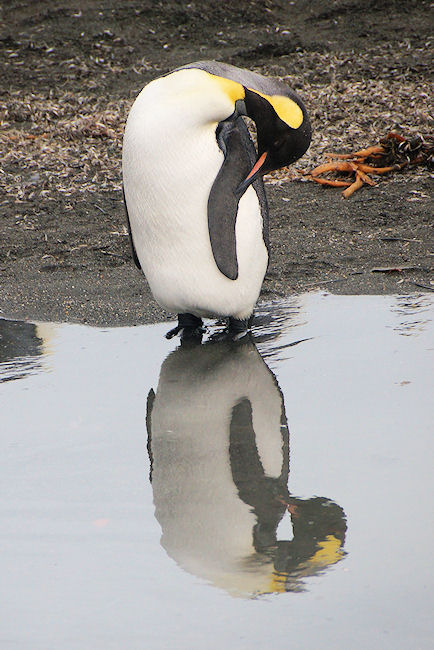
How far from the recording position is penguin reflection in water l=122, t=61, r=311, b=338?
124 inches

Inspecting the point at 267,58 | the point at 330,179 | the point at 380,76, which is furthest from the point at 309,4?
the point at 330,179

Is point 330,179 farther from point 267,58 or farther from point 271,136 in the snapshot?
point 267,58

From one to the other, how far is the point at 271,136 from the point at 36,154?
9.71ft

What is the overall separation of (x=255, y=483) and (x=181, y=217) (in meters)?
1.24

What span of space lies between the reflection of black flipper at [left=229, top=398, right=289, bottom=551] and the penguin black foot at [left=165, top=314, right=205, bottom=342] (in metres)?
0.77

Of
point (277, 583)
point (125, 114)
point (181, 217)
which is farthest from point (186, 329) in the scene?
point (125, 114)

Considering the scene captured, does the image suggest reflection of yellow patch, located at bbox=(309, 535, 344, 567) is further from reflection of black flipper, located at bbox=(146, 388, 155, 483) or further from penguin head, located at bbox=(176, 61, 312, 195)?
penguin head, located at bbox=(176, 61, 312, 195)

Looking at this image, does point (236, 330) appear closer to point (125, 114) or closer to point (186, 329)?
point (186, 329)

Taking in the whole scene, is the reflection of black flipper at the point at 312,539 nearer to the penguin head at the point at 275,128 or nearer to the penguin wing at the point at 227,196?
the penguin wing at the point at 227,196

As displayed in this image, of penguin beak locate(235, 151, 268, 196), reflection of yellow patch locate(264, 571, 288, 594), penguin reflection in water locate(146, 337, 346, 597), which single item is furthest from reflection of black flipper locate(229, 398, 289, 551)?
penguin beak locate(235, 151, 268, 196)

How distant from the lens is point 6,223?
4938 millimetres

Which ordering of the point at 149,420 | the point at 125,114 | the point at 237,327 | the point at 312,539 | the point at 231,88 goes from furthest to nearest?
1. the point at 125,114
2. the point at 237,327
3. the point at 231,88
4. the point at 149,420
5. the point at 312,539

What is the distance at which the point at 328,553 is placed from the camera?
1.97 m

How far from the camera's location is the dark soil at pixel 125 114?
408cm
